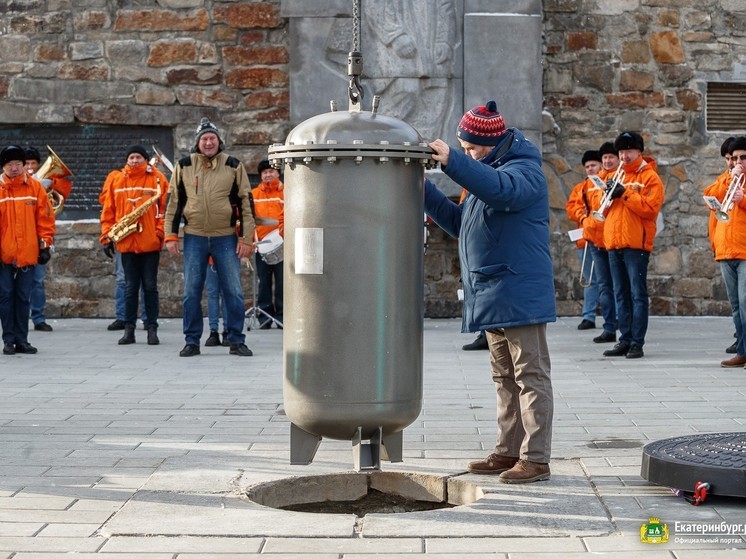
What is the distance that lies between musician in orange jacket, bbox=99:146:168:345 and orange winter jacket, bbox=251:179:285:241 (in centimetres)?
134

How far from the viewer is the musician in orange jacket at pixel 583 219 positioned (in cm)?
1265

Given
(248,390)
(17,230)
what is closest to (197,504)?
(248,390)

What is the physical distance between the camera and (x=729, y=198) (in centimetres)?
968

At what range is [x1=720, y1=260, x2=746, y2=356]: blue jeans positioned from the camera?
31.3 ft

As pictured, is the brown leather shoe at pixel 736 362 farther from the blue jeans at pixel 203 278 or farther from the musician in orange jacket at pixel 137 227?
the musician in orange jacket at pixel 137 227

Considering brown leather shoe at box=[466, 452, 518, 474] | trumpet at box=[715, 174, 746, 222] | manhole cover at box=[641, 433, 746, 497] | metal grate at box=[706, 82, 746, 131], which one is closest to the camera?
manhole cover at box=[641, 433, 746, 497]

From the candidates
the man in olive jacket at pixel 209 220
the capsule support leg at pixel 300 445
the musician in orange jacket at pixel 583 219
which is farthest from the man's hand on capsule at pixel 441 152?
the musician in orange jacket at pixel 583 219

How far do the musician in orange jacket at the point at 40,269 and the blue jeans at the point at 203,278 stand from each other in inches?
109

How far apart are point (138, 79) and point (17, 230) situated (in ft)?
11.6

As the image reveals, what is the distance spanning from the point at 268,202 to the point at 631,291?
14.0 feet

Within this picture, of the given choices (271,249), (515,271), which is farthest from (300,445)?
(271,249)

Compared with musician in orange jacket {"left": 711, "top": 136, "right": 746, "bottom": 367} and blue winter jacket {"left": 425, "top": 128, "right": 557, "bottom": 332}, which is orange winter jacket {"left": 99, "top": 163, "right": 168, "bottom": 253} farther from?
blue winter jacket {"left": 425, "top": 128, "right": 557, "bottom": 332}

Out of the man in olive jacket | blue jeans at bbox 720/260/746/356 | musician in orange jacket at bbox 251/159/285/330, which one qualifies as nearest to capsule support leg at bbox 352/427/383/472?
blue jeans at bbox 720/260/746/356

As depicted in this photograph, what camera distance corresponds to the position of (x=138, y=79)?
13.8m
